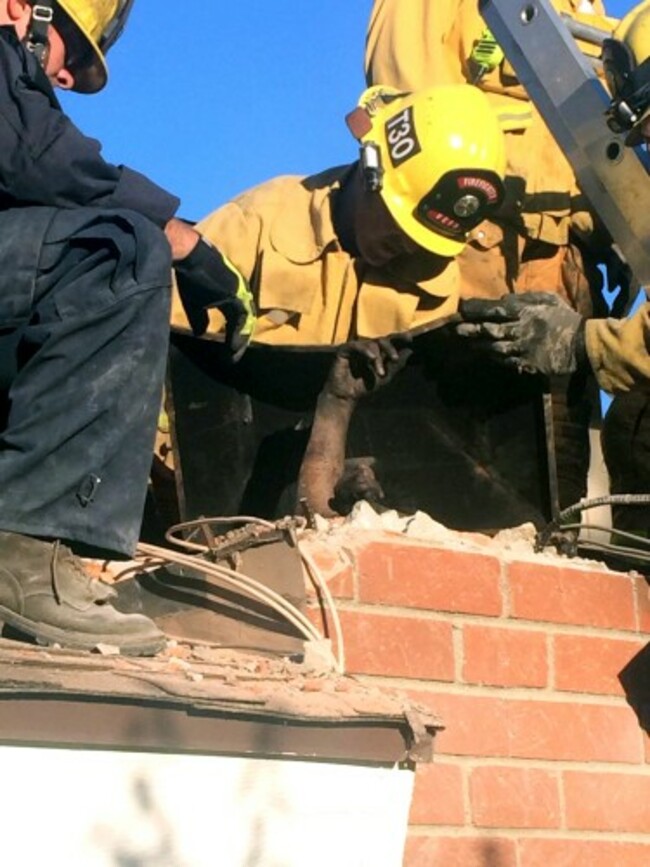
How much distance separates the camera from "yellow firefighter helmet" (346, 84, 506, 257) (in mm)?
4148

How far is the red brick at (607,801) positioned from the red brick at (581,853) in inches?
1.2

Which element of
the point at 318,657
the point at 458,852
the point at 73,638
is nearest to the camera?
the point at 73,638

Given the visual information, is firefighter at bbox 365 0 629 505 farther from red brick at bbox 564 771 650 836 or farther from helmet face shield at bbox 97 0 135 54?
helmet face shield at bbox 97 0 135 54

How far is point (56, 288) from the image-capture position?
205cm

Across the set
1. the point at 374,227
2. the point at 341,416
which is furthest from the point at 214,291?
the point at 374,227

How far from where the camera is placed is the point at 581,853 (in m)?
2.77

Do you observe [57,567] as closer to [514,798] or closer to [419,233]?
[514,798]

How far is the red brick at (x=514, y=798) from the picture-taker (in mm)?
2645

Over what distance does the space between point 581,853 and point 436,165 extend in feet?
7.04

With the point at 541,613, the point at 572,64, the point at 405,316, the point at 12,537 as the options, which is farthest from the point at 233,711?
the point at 405,316

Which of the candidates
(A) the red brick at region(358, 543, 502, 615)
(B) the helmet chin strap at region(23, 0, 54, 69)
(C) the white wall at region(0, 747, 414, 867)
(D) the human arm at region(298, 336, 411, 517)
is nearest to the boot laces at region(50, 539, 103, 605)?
(C) the white wall at region(0, 747, 414, 867)

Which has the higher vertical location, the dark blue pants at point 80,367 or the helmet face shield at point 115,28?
the helmet face shield at point 115,28

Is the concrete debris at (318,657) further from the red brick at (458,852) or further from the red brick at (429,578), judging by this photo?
the red brick at (458,852)

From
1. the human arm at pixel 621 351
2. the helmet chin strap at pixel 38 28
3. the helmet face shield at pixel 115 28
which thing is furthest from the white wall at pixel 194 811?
the human arm at pixel 621 351
